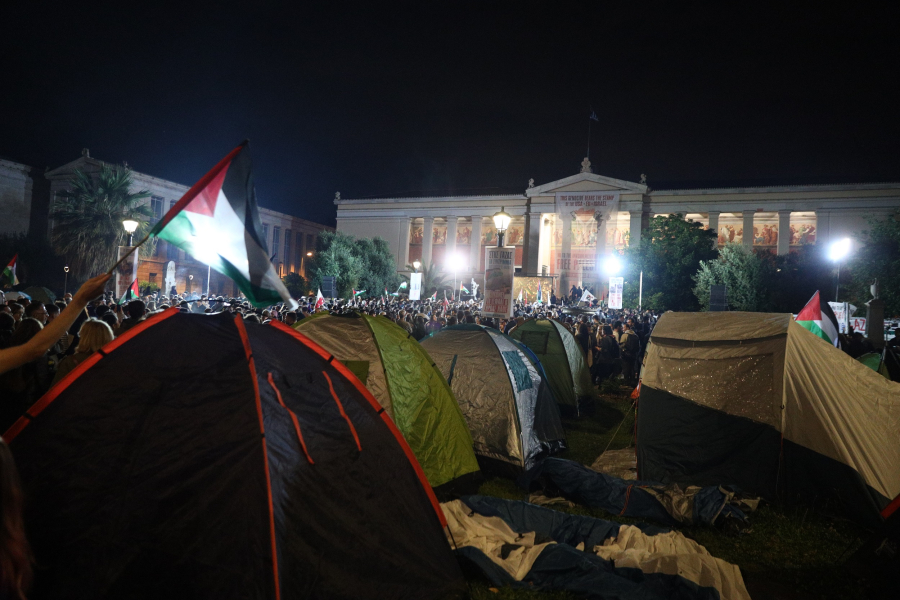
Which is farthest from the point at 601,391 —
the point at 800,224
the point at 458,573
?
the point at 800,224

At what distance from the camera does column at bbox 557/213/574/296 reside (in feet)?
167

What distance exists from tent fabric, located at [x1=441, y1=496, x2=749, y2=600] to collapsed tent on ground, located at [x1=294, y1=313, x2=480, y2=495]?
2.94ft

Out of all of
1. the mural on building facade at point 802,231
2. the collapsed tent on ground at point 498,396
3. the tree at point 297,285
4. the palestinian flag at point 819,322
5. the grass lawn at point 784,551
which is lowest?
the grass lawn at point 784,551

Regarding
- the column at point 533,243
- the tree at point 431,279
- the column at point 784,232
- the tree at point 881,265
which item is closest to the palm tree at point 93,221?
the tree at point 431,279

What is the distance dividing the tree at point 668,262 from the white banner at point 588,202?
6.56m

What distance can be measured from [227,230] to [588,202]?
50.0 meters

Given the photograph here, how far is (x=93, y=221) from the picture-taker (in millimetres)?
31359

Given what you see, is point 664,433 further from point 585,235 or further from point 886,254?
point 585,235

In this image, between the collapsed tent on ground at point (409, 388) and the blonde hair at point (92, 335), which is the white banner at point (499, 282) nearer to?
the collapsed tent on ground at point (409, 388)

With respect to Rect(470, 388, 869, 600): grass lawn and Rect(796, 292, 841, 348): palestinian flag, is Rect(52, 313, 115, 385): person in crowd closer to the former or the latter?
Rect(470, 388, 869, 600): grass lawn

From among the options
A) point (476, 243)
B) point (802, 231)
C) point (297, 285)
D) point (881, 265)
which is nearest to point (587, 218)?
point (476, 243)

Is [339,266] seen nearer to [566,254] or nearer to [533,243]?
[533,243]

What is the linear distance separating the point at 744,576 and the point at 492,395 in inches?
140

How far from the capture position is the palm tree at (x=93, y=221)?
31141 millimetres
